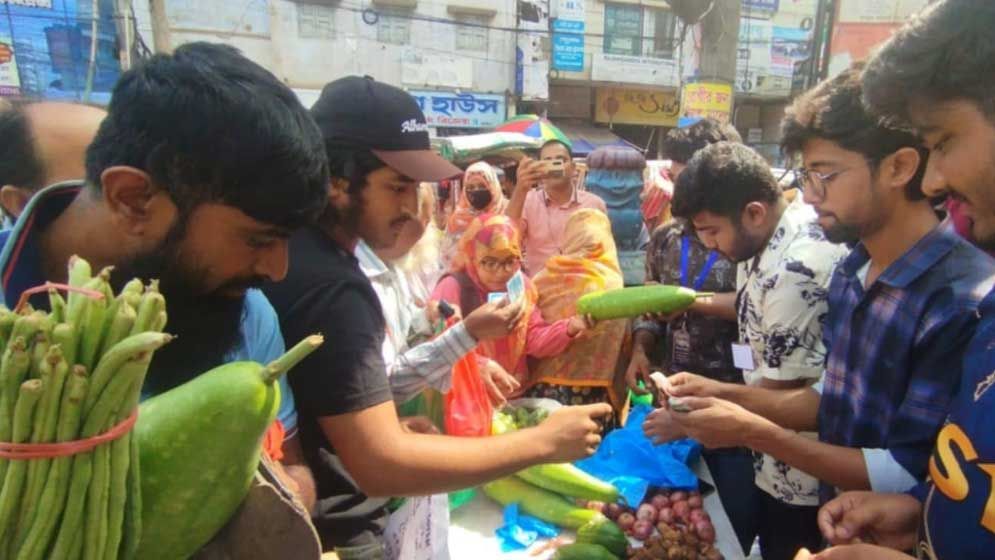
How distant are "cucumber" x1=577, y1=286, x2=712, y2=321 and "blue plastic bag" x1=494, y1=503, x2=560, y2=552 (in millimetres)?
978

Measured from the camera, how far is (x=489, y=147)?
747cm

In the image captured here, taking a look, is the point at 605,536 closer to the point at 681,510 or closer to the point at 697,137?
the point at 681,510

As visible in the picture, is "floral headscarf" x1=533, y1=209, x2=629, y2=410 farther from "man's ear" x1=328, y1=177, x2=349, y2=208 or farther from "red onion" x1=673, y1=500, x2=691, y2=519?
"man's ear" x1=328, y1=177, x2=349, y2=208

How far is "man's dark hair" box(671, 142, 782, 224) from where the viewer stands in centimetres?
237

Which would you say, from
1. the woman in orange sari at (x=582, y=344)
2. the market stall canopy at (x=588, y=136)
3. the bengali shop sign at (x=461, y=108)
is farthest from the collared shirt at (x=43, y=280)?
the market stall canopy at (x=588, y=136)

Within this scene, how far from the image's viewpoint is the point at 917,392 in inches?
59.1

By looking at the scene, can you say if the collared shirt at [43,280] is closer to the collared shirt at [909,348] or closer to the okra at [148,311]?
the okra at [148,311]

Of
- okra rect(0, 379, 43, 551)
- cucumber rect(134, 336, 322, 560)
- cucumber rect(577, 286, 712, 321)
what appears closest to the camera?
okra rect(0, 379, 43, 551)

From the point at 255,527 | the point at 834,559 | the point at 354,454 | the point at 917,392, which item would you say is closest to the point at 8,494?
the point at 255,527

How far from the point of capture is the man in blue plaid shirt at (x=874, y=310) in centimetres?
148

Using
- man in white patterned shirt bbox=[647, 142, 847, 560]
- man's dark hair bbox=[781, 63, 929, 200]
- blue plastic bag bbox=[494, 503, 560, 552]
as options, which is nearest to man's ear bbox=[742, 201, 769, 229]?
man in white patterned shirt bbox=[647, 142, 847, 560]

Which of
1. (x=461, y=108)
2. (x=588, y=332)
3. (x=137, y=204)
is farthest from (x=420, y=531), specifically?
(x=461, y=108)

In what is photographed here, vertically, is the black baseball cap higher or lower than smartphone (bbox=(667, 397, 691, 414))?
higher

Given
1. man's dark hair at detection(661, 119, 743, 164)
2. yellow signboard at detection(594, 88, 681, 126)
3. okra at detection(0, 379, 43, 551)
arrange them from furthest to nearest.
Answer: yellow signboard at detection(594, 88, 681, 126), man's dark hair at detection(661, 119, 743, 164), okra at detection(0, 379, 43, 551)
